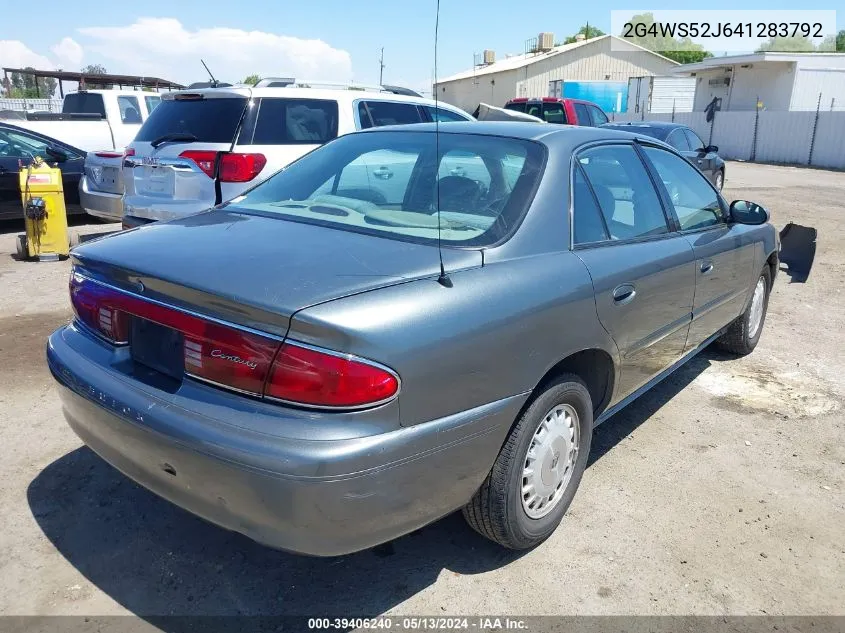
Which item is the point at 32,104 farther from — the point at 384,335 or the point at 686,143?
the point at 384,335

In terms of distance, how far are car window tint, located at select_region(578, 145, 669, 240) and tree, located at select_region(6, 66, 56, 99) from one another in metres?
31.2

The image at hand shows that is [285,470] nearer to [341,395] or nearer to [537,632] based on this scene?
[341,395]

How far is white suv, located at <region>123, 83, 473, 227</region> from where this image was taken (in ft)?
19.4

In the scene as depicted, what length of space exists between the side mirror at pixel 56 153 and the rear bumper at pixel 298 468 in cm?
836

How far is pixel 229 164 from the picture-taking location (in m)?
5.85

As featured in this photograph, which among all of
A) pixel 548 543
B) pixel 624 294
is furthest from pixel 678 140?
pixel 548 543

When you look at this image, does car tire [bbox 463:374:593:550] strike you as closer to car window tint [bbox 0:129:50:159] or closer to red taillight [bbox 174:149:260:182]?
red taillight [bbox 174:149:260:182]

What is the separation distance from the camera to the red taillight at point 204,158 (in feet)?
19.3

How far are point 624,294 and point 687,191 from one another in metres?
1.47

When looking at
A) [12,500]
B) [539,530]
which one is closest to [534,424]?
[539,530]

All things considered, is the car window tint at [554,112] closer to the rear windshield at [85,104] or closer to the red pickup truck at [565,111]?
the red pickup truck at [565,111]

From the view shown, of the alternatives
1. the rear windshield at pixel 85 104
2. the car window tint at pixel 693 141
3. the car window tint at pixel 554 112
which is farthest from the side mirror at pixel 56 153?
the car window tint at pixel 693 141

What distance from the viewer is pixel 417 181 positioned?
10.5ft

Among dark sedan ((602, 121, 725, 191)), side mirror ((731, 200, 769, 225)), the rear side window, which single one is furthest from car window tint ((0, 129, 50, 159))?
dark sedan ((602, 121, 725, 191))
